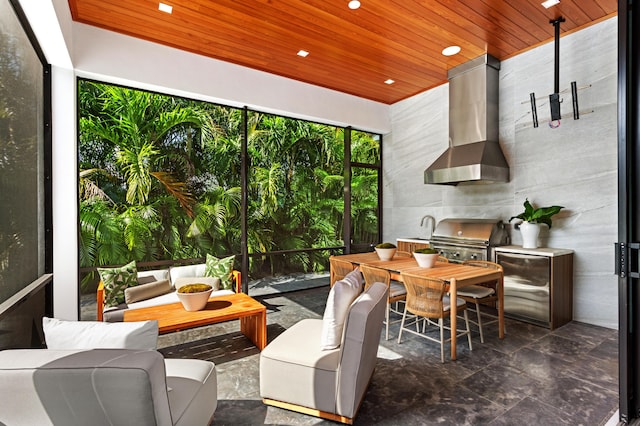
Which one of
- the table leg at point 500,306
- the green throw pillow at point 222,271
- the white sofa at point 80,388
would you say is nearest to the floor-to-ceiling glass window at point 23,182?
the white sofa at point 80,388

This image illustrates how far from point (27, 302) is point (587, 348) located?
16.0 feet

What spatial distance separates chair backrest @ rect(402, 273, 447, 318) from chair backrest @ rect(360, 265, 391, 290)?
0.78 ft

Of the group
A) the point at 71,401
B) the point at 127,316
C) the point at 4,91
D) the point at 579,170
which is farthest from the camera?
the point at 579,170

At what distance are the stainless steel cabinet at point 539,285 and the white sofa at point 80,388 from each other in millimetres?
3917

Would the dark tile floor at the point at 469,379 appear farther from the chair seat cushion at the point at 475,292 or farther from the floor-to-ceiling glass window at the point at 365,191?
the floor-to-ceiling glass window at the point at 365,191

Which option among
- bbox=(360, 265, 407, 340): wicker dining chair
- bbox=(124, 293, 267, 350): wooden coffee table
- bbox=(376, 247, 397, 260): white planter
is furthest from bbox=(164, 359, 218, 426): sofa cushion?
bbox=(376, 247, 397, 260): white planter

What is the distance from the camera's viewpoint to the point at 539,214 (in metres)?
3.85

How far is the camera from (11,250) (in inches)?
88.5

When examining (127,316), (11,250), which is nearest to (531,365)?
(127,316)

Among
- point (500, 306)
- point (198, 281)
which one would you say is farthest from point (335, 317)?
point (198, 281)

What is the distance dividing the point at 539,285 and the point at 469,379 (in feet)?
5.91

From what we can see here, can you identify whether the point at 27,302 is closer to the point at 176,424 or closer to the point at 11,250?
the point at 11,250

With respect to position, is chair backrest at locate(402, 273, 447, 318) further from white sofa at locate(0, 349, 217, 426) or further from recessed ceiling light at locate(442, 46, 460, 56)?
recessed ceiling light at locate(442, 46, 460, 56)

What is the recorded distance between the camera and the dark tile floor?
208cm
